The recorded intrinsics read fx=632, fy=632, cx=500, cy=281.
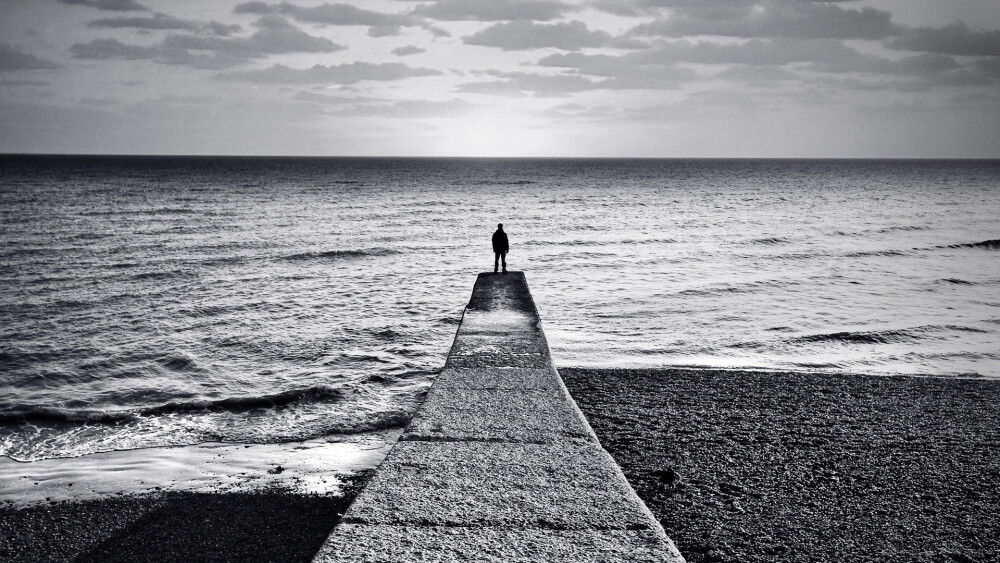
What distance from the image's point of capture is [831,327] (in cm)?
1788

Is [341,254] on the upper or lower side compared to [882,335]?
upper

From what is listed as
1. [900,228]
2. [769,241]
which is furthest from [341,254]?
[900,228]

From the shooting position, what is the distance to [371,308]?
20.1 metres

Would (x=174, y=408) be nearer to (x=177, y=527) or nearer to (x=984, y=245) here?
(x=177, y=527)

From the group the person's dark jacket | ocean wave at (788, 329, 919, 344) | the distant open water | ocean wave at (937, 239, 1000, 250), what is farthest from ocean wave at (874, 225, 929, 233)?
the person's dark jacket

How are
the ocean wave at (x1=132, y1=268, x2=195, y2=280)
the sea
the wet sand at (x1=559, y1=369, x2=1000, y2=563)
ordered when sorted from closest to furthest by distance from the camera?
the wet sand at (x1=559, y1=369, x2=1000, y2=563)
the sea
the ocean wave at (x1=132, y1=268, x2=195, y2=280)

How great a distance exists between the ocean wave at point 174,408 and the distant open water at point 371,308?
0.05m

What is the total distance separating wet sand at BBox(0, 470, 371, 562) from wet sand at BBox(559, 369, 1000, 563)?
3922 mm

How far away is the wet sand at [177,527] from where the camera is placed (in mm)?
6777

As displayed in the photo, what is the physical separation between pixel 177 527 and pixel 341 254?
2417 centimetres

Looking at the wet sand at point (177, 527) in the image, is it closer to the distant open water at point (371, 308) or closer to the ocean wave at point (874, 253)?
the distant open water at point (371, 308)

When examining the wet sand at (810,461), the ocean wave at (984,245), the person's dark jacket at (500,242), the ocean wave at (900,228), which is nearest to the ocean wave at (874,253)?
the ocean wave at (984,245)

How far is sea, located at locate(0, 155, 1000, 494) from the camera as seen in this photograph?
11.8m

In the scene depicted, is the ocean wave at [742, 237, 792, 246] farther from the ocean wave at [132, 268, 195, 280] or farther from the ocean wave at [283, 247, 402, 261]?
the ocean wave at [132, 268, 195, 280]
